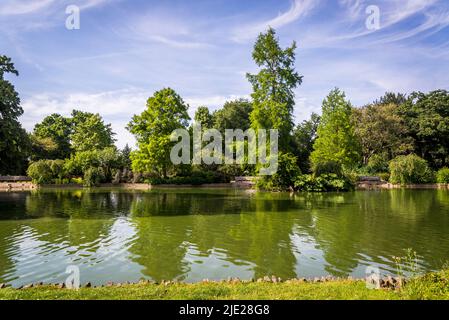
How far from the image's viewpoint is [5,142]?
19.0m

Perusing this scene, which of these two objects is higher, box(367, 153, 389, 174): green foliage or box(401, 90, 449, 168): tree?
box(401, 90, 449, 168): tree

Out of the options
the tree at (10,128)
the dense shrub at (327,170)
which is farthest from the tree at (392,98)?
the tree at (10,128)

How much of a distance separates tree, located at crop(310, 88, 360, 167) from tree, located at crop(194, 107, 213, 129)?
15288mm

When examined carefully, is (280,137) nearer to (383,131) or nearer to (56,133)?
(383,131)

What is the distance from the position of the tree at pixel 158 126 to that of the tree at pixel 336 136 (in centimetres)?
1497

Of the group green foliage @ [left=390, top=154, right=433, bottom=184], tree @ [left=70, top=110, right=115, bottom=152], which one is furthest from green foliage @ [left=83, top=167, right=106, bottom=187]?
green foliage @ [left=390, top=154, right=433, bottom=184]

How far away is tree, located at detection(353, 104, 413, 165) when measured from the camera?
144 feet

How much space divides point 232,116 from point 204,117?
377 cm

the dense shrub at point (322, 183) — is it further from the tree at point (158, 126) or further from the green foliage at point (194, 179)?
the tree at point (158, 126)

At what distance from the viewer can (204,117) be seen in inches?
1950

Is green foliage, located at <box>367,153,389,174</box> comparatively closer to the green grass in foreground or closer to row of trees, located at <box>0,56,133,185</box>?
row of trees, located at <box>0,56,133,185</box>

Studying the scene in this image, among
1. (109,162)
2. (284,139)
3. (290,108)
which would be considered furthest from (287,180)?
(109,162)
